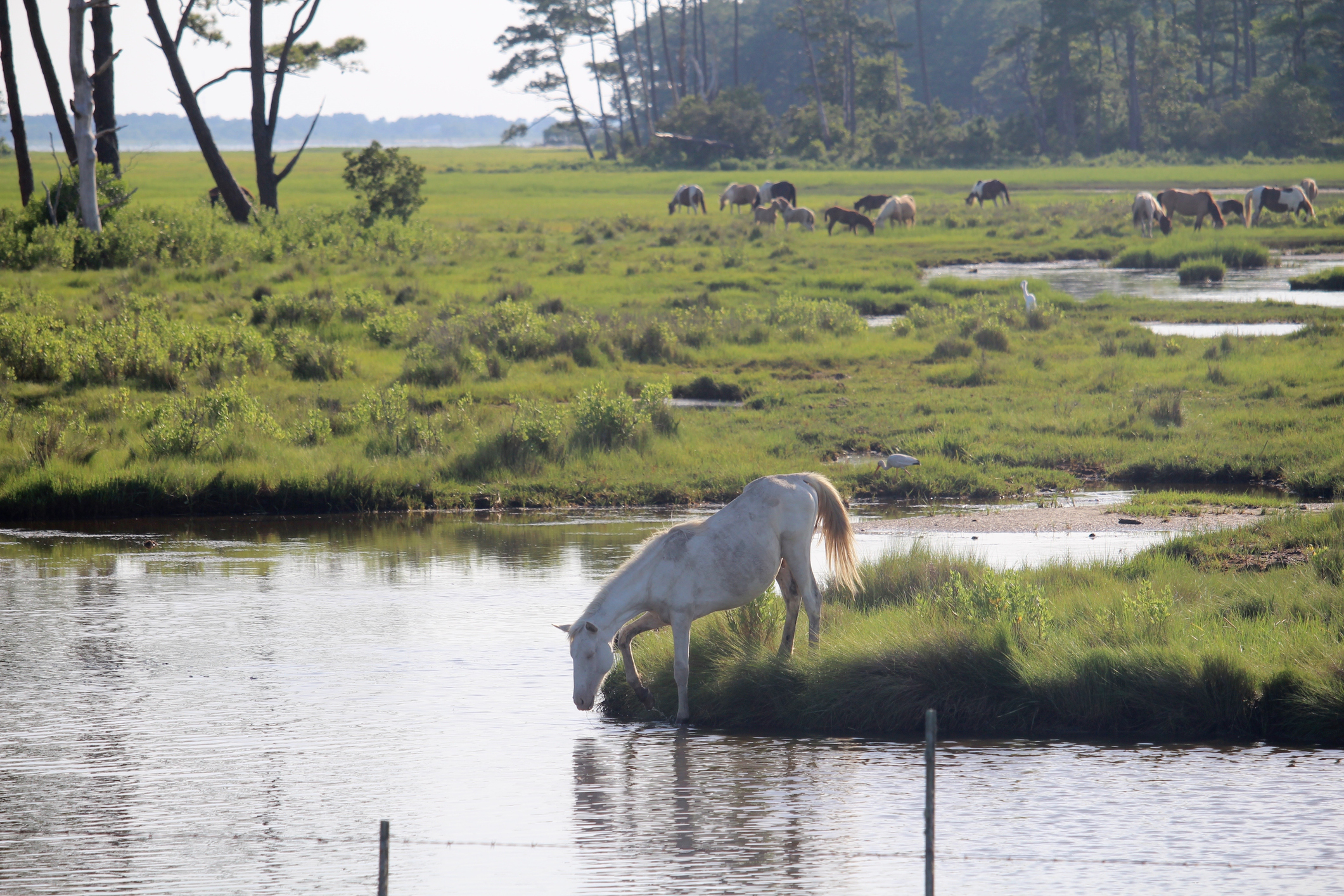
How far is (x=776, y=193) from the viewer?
56.7 m

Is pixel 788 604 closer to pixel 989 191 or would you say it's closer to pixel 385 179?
pixel 385 179

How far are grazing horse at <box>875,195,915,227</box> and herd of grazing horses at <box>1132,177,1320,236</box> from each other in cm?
780

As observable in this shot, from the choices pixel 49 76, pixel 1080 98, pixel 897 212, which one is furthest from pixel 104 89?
pixel 1080 98

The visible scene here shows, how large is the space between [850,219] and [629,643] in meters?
41.3

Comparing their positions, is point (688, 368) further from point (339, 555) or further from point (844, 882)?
point (844, 882)

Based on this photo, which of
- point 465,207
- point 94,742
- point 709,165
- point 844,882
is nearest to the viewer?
point 844,882

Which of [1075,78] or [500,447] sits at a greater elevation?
[1075,78]

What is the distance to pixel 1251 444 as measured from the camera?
56.2ft

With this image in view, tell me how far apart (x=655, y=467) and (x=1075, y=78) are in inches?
3123

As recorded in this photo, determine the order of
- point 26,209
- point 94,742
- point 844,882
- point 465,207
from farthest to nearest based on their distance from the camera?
point 465,207 < point 26,209 < point 94,742 < point 844,882

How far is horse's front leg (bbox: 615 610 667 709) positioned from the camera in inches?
350

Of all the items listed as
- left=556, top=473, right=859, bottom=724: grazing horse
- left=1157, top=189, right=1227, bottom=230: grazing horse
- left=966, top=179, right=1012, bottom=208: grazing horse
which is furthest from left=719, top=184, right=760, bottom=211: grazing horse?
left=556, top=473, right=859, bottom=724: grazing horse

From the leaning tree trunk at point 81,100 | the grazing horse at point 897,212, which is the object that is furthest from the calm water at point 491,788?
the grazing horse at point 897,212

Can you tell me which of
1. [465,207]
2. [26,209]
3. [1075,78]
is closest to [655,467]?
[26,209]
